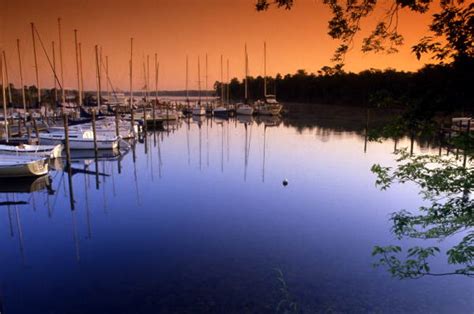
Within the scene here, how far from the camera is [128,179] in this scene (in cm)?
2145

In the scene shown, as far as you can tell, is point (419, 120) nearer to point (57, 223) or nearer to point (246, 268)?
point (246, 268)

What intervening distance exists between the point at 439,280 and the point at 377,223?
4.64m

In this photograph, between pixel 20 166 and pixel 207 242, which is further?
pixel 20 166

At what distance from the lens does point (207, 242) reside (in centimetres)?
1271

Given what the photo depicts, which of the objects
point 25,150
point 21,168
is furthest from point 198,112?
point 21,168

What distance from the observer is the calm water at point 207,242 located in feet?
30.2

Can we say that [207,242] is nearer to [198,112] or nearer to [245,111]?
[198,112]

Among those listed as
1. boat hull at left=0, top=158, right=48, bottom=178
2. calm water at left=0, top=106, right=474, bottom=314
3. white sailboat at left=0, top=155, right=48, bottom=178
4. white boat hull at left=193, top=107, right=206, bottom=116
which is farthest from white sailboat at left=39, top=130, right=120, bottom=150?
white boat hull at left=193, top=107, right=206, bottom=116

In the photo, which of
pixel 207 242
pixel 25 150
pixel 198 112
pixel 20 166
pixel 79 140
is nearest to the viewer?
pixel 207 242

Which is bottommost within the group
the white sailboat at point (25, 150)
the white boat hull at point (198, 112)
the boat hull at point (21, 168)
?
the boat hull at point (21, 168)

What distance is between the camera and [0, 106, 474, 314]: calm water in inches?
363

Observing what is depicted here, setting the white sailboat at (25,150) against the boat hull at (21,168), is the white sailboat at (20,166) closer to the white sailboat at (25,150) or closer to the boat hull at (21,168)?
the boat hull at (21,168)

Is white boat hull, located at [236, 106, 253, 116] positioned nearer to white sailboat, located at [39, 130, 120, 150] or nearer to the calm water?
white sailboat, located at [39, 130, 120, 150]

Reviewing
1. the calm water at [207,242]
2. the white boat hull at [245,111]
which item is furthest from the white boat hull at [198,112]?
the calm water at [207,242]
